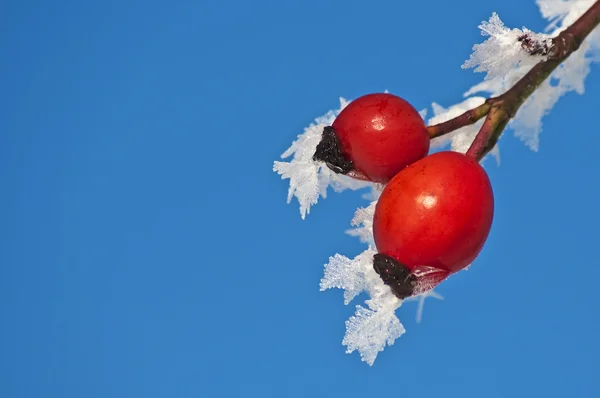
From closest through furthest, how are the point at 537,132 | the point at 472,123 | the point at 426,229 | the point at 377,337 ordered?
1. the point at 426,229
2. the point at 377,337
3. the point at 472,123
4. the point at 537,132

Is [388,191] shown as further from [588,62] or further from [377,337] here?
[588,62]

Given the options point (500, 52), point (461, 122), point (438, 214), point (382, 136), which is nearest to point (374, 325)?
point (438, 214)

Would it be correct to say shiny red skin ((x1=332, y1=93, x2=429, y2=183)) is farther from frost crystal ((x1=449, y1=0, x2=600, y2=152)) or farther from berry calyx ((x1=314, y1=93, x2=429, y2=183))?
frost crystal ((x1=449, y1=0, x2=600, y2=152))

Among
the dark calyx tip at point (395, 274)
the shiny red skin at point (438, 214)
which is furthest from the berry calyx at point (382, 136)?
the dark calyx tip at point (395, 274)

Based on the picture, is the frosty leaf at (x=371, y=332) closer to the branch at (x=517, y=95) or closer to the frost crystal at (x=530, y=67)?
the branch at (x=517, y=95)

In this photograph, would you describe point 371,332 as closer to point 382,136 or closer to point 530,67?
point 382,136

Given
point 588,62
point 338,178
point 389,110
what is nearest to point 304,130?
point 338,178

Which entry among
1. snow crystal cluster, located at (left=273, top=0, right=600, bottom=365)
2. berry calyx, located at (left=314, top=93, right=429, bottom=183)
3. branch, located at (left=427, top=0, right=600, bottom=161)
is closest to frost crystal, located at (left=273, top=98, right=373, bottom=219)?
snow crystal cluster, located at (left=273, top=0, right=600, bottom=365)
